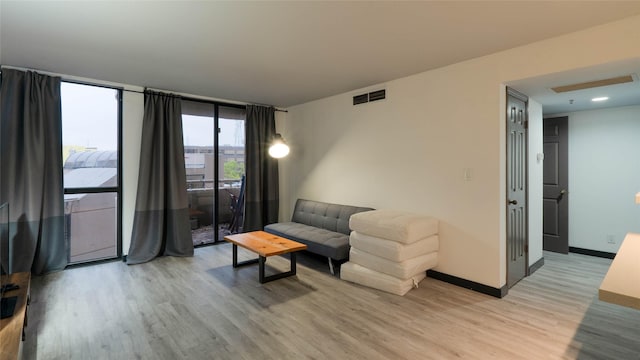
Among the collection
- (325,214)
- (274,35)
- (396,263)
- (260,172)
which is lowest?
(396,263)

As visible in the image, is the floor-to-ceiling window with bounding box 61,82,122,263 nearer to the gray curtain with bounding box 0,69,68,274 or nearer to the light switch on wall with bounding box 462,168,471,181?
the gray curtain with bounding box 0,69,68,274

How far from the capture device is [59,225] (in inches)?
152

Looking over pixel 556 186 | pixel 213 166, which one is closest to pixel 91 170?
pixel 213 166

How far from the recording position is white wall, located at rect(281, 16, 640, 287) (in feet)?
9.11

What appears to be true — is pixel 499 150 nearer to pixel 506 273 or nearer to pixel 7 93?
pixel 506 273

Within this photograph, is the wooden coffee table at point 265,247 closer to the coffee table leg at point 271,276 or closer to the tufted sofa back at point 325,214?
the coffee table leg at point 271,276

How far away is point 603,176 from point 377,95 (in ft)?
11.6

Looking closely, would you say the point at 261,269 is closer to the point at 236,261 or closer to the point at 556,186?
the point at 236,261

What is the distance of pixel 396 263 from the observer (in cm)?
327

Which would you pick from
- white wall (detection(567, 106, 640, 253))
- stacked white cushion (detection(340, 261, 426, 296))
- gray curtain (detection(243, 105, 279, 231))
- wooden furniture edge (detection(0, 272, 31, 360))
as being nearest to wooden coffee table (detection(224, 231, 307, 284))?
stacked white cushion (detection(340, 261, 426, 296))

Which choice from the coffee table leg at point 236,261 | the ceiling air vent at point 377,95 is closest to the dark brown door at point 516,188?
the ceiling air vent at point 377,95

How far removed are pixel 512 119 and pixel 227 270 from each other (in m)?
3.84

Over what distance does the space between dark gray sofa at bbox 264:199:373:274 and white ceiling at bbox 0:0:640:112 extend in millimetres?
1940

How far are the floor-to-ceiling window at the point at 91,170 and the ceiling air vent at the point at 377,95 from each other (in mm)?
3585
